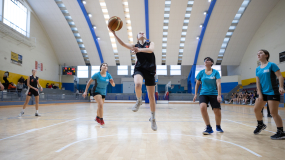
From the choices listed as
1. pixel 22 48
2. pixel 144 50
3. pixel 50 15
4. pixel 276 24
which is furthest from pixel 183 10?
pixel 144 50

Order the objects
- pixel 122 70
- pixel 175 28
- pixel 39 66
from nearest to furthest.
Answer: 1. pixel 39 66
2. pixel 175 28
3. pixel 122 70

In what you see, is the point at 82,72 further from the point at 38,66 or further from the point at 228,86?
the point at 228,86

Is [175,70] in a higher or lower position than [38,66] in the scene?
higher

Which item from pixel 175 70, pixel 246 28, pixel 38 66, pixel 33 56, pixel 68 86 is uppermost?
pixel 246 28

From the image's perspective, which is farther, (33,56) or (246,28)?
(246,28)

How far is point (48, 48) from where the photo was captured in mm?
26047

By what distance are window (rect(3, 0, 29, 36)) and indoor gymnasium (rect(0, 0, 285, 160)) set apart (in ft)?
0.29

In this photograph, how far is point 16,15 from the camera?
18250 mm

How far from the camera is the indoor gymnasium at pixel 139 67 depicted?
131 inches

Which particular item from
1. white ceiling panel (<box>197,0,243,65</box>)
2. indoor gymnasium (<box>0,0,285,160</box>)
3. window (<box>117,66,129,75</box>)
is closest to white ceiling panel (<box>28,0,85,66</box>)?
indoor gymnasium (<box>0,0,285,160</box>)

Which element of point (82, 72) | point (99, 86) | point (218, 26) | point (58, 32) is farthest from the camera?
point (82, 72)

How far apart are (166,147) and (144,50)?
1.77 m

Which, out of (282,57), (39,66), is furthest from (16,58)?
(282,57)

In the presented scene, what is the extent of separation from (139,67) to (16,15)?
1934cm
